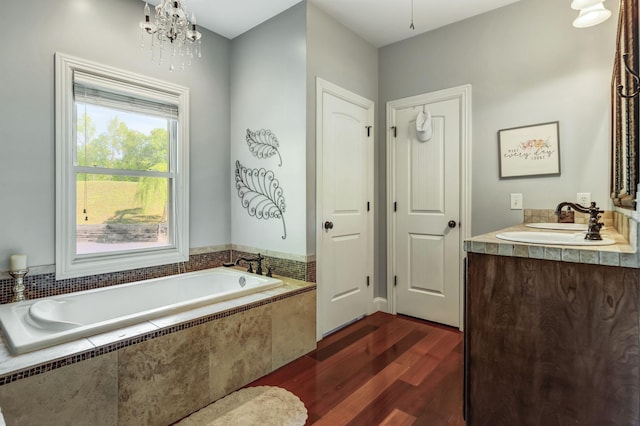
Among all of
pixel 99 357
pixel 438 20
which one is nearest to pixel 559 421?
pixel 99 357

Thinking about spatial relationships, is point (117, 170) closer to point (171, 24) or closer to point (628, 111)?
point (171, 24)

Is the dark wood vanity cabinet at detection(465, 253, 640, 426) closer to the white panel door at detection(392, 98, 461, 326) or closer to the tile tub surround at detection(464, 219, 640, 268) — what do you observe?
the tile tub surround at detection(464, 219, 640, 268)

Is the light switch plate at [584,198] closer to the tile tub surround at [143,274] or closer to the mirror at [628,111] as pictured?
the mirror at [628,111]

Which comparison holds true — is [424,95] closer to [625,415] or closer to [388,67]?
[388,67]

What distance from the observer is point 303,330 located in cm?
245

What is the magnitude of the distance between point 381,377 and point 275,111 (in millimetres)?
2179

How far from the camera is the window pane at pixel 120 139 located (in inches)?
94.3

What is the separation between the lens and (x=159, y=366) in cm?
167

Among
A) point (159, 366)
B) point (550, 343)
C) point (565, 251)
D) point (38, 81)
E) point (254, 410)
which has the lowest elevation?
point (254, 410)

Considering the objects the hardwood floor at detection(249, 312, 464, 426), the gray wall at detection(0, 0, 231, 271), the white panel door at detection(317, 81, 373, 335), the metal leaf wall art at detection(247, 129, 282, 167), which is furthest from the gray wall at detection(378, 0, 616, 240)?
the gray wall at detection(0, 0, 231, 271)

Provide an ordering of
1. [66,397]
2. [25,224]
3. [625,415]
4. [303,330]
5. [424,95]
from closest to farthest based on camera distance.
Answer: [625,415], [66,397], [25,224], [303,330], [424,95]

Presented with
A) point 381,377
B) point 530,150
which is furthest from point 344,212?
point 530,150

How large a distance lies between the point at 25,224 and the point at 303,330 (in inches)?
77.1

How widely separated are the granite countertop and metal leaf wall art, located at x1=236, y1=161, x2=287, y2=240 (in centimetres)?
167
